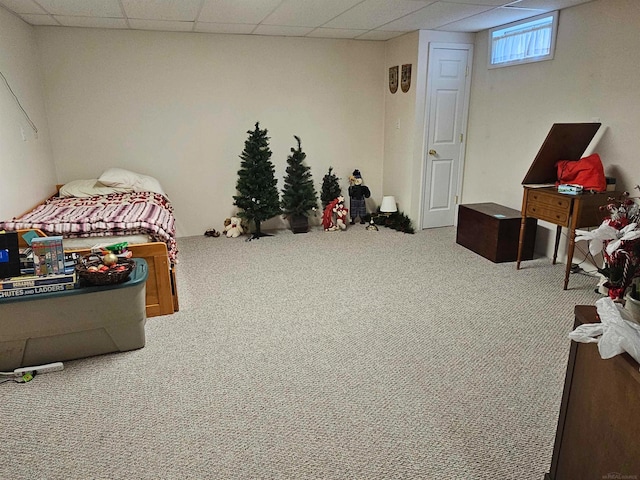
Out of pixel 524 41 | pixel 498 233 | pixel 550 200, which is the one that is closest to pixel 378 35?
pixel 524 41

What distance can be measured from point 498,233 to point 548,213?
550 mm

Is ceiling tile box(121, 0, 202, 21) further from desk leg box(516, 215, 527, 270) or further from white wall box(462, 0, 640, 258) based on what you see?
desk leg box(516, 215, 527, 270)

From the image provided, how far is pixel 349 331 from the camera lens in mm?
2854

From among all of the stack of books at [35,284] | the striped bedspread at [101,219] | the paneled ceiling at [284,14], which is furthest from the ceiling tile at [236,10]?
the stack of books at [35,284]

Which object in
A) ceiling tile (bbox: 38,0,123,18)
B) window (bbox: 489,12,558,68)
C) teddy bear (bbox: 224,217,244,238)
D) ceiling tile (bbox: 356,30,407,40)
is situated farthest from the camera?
teddy bear (bbox: 224,217,244,238)

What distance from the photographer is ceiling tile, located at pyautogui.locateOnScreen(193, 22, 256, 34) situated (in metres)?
4.26

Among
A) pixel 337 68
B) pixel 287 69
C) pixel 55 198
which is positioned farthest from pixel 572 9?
pixel 55 198

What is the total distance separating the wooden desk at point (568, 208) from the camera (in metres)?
3.25

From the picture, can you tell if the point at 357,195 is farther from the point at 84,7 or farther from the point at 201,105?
the point at 84,7

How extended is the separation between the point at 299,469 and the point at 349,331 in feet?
3.83

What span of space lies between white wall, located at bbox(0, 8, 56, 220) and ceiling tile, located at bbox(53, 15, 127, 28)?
0.34m

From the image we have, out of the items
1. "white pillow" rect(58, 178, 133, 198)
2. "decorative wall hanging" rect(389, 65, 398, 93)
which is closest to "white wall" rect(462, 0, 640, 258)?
"decorative wall hanging" rect(389, 65, 398, 93)

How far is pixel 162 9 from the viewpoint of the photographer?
3.60m

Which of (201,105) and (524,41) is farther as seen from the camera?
(201,105)
